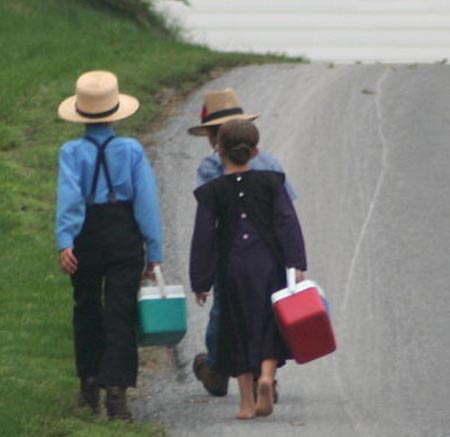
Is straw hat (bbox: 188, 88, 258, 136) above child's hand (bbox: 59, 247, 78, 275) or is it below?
above

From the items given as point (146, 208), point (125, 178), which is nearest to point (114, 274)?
point (146, 208)

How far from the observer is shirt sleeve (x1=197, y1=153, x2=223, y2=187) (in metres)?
8.40

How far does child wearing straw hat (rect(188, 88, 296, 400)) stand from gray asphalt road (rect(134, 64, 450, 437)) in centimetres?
14

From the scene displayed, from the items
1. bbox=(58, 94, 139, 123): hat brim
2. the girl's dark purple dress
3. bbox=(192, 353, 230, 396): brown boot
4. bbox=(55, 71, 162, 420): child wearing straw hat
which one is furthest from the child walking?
bbox=(58, 94, 139, 123): hat brim

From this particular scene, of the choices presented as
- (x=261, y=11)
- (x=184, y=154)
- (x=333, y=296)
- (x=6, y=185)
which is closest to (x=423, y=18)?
(x=261, y=11)

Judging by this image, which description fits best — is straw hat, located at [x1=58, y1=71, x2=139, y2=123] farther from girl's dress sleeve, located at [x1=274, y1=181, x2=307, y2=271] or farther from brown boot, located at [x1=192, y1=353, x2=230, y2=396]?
brown boot, located at [x1=192, y1=353, x2=230, y2=396]

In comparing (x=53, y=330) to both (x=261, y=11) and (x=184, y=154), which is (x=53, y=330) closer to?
(x=184, y=154)

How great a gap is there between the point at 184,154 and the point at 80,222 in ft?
20.9

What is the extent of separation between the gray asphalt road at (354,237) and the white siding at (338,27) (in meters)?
3.24

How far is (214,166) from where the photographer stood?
8.42m

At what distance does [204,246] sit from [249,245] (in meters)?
0.21

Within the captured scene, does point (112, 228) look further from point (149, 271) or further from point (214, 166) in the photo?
point (214, 166)

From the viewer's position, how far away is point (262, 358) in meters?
8.17

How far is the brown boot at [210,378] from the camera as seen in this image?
28.0 feet
